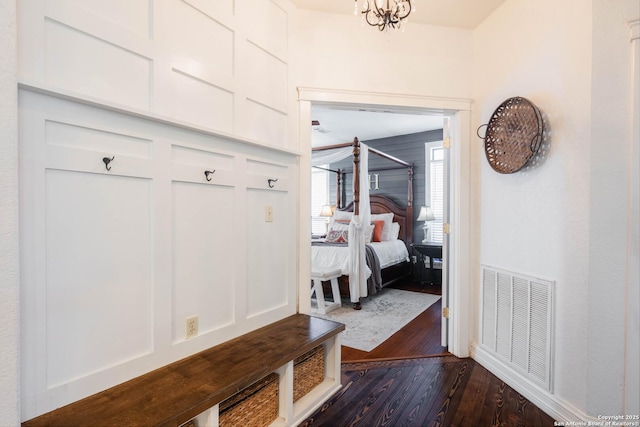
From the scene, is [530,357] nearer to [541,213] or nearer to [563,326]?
[563,326]

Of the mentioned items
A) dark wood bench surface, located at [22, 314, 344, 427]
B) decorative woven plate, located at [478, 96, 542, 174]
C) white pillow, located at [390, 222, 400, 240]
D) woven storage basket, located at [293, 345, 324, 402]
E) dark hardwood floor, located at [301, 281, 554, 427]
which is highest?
decorative woven plate, located at [478, 96, 542, 174]

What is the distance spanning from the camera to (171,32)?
1672mm

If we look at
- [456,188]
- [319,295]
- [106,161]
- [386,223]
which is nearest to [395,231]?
[386,223]

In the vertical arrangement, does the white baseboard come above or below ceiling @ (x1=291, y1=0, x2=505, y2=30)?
below

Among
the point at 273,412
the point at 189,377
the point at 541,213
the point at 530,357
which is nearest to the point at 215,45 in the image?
the point at 189,377

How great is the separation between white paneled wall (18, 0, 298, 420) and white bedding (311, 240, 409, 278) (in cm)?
185

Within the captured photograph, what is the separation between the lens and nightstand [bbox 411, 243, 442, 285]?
199 inches

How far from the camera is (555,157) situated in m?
1.97

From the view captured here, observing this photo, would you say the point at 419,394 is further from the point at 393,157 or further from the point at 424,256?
the point at 393,157

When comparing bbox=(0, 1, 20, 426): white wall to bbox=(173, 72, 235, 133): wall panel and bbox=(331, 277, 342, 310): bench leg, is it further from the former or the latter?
bbox=(331, 277, 342, 310): bench leg

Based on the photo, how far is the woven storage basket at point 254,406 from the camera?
1.54 meters

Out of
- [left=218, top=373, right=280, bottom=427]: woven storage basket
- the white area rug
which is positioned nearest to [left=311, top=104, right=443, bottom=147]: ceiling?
the white area rug

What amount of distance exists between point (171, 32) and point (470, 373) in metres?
2.98

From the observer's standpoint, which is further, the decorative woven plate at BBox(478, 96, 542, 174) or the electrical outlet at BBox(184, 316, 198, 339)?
the decorative woven plate at BBox(478, 96, 542, 174)
